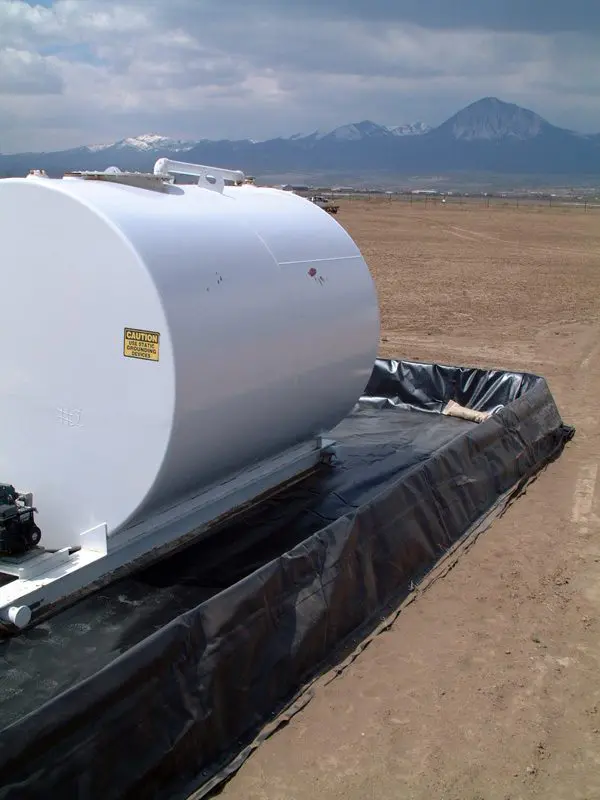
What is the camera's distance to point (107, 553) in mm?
4770

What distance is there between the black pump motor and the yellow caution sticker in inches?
42.5

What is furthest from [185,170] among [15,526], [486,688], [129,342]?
[486,688]

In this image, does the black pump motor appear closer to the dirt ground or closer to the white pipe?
the dirt ground

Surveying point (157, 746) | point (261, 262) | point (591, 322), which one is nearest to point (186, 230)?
point (261, 262)

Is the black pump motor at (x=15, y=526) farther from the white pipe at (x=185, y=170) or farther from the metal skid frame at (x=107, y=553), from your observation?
the white pipe at (x=185, y=170)

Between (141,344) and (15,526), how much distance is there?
1.26m

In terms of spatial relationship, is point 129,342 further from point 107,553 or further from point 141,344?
point 107,553

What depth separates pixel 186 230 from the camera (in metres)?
4.83

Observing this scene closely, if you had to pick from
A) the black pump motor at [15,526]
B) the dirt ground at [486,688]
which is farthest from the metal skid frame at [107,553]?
the dirt ground at [486,688]

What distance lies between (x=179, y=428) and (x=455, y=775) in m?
2.25

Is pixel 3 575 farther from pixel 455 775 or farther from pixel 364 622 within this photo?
pixel 455 775

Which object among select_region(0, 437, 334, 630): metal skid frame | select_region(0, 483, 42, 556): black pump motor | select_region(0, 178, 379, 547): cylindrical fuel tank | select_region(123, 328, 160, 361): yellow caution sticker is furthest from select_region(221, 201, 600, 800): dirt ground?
select_region(123, 328, 160, 361): yellow caution sticker

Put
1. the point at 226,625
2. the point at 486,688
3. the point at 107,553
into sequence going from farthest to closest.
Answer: the point at 107,553 < the point at 486,688 < the point at 226,625

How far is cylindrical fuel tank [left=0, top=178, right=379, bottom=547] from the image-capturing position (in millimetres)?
4504
